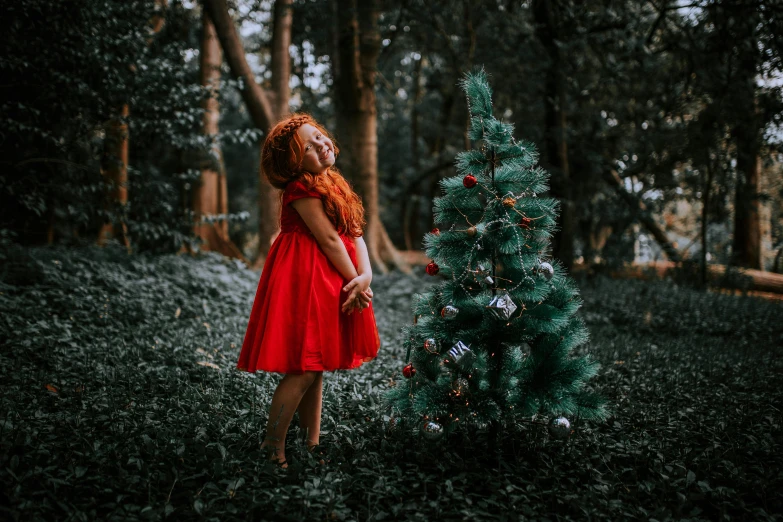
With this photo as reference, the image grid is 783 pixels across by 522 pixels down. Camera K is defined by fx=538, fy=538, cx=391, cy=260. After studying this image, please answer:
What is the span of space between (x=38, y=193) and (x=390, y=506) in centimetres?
596

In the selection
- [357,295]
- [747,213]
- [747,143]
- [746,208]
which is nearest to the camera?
[357,295]

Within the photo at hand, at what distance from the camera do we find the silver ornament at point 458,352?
2.78 metres

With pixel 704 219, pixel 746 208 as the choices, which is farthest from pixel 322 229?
pixel 746 208

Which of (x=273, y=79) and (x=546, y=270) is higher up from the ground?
(x=273, y=79)

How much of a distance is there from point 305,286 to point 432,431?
99 centimetres

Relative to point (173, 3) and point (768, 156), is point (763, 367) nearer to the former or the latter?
point (768, 156)

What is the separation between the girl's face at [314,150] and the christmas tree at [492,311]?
66cm

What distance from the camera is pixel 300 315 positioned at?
8.95ft

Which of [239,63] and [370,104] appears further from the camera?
[370,104]

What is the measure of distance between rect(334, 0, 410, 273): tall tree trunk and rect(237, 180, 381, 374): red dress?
7883 millimetres

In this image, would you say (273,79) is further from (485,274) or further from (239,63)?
(485,274)

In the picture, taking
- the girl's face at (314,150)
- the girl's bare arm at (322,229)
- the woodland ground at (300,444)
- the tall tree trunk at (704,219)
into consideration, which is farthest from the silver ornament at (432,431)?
the tall tree trunk at (704,219)

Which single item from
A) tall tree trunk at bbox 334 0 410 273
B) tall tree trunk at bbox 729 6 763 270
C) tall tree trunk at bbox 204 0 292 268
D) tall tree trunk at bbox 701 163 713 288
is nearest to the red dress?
tall tree trunk at bbox 204 0 292 268

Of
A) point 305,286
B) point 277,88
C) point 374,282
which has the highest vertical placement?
point 277,88
